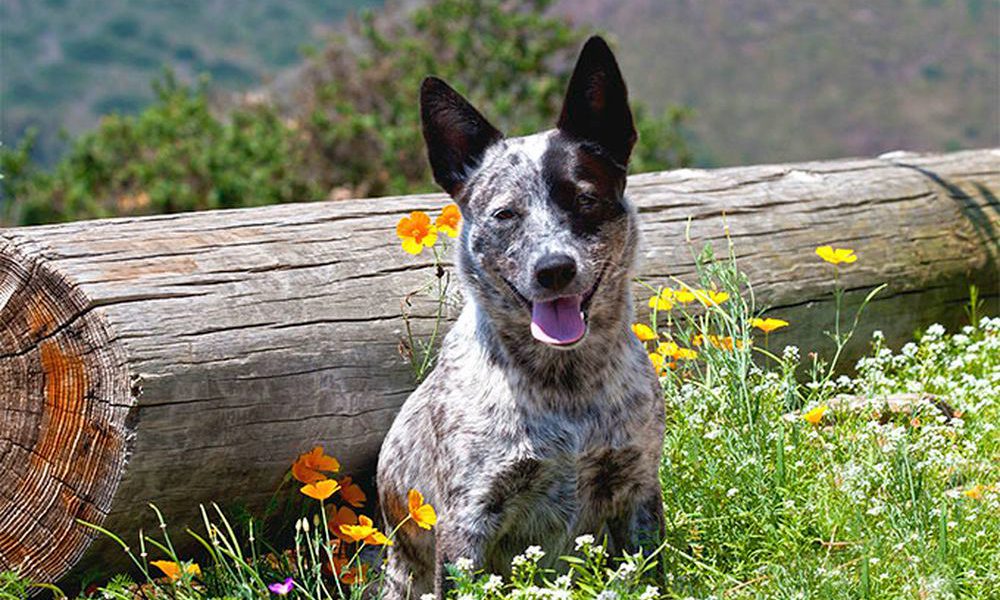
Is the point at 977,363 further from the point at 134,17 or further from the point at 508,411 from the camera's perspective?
the point at 134,17

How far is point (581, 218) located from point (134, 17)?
1398 inches

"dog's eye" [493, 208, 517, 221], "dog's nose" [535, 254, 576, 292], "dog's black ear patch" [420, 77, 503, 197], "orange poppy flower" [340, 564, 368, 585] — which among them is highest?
"dog's black ear patch" [420, 77, 503, 197]

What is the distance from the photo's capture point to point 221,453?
152 inches

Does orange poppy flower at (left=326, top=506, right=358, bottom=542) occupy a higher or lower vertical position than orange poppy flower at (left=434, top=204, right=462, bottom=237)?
lower

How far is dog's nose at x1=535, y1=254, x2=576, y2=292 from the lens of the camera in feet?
10.4

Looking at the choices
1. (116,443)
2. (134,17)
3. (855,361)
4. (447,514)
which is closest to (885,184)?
(855,361)

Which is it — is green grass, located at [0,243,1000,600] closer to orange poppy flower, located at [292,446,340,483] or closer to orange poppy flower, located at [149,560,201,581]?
orange poppy flower, located at [149,560,201,581]

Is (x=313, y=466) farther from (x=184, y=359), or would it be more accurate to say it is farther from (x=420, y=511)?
(x=420, y=511)

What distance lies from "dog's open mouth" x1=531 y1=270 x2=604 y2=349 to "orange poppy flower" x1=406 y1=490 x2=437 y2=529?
1.71 ft

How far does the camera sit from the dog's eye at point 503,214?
10.9 ft

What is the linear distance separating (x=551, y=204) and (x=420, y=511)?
2.86ft

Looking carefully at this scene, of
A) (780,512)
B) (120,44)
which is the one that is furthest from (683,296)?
(120,44)

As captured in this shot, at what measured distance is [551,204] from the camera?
10.8 ft

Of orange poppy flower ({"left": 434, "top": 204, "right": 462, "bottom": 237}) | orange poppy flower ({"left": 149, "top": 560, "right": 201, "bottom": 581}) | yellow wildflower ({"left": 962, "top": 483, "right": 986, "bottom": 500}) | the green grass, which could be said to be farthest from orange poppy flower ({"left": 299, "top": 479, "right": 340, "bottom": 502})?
yellow wildflower ({"left": 962, "top": 483, "right": 986, "bottom": 500})
